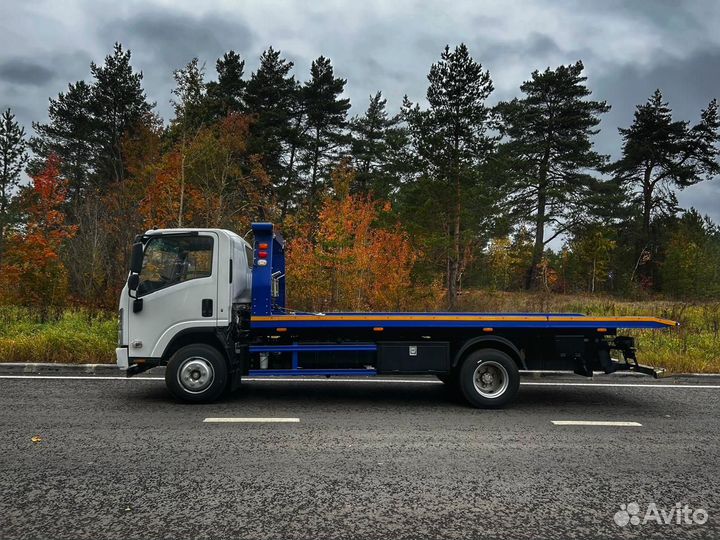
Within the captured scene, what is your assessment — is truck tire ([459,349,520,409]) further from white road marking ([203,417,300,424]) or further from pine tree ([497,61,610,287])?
pine tree ([497,61,610,287])

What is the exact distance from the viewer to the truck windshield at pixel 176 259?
6645 mm

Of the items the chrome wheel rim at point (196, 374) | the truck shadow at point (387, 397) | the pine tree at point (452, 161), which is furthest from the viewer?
the pine tree at point (452, 161)

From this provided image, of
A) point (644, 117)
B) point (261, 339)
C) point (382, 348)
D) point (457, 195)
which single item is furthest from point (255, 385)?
point (644, 117)

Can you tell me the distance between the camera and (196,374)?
654 centimetres

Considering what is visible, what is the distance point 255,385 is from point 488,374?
3.76 meters

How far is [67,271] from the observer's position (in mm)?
18875

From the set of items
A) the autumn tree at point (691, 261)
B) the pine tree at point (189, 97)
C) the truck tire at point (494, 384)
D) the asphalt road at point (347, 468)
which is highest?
the pine tree at point (189, 97)

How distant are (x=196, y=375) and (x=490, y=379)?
3.98 meters

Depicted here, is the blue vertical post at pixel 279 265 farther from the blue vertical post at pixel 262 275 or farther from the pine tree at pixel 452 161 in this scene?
the pine tree at pixel 452 161

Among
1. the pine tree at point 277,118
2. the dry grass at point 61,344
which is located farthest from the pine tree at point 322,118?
the dry grass at point 61,344

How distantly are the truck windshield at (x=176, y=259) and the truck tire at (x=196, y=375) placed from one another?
39.1 inches

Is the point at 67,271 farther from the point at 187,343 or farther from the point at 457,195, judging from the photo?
the point at 457,195

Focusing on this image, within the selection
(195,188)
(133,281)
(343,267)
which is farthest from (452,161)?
(133,281)

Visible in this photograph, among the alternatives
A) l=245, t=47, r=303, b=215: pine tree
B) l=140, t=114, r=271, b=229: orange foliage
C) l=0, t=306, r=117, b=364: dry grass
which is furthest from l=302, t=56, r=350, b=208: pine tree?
l=0, t=306, r=117, b=364: dry grass
